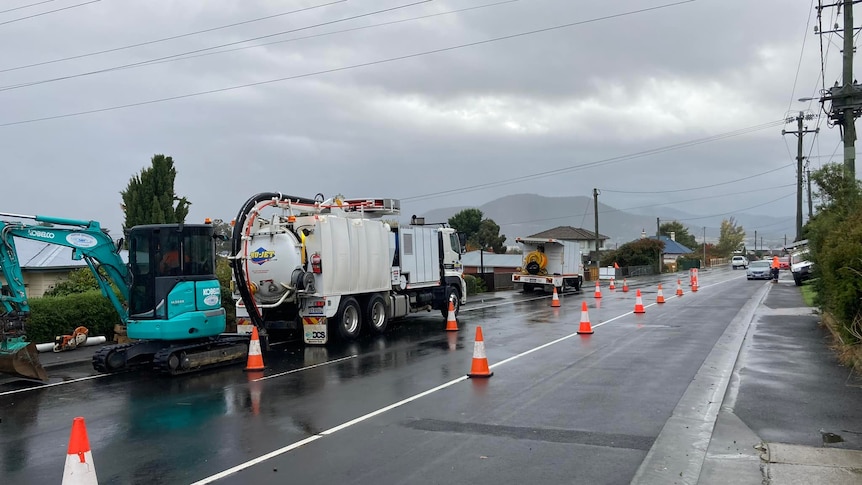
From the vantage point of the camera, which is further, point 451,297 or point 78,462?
A: point 451,297

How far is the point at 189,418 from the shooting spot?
847 cm

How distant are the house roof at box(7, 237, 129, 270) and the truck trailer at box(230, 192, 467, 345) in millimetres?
10149

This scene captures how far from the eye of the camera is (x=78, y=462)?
16.1 feet

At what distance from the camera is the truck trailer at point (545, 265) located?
36.1 meters

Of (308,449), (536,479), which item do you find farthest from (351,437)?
(536,479)

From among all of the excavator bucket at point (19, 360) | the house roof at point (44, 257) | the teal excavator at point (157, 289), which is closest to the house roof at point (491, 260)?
the house roof at point (44, 257)

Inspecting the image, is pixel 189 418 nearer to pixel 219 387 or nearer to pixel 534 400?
pixel 219 387

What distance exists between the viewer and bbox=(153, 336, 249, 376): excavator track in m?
11.7

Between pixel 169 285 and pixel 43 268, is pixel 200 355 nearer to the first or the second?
pixel 169 285

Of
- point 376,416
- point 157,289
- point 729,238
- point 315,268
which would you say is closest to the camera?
point 376,416

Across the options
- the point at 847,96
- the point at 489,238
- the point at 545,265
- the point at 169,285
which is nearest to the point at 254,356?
the point at 169,285

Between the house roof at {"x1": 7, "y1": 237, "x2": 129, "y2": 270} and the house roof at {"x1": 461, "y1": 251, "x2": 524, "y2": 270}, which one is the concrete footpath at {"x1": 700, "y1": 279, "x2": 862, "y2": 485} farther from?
the house roof at {"x1": 461, "y1": 251, "x2": 524, "y2": 270}

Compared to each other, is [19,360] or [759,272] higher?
[19,360]

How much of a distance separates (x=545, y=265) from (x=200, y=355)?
26425 mm
